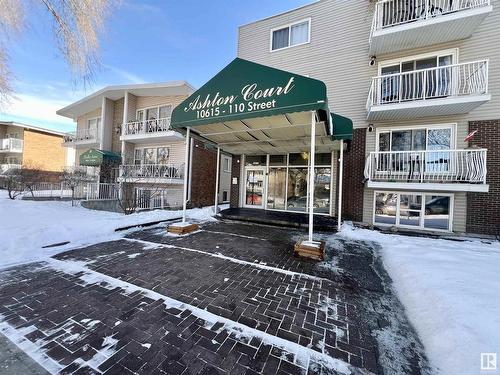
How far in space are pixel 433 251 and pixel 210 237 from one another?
609 cm

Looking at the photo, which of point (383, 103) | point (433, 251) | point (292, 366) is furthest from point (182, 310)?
point (383, 103)

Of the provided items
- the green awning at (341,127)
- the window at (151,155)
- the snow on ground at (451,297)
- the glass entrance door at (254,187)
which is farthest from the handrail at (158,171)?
the snow on ground at (451,297)

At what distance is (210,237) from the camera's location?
685cm

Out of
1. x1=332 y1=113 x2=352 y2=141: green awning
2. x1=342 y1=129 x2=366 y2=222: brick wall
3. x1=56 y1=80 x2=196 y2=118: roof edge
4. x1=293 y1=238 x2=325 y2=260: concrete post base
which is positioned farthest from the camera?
x1=56 y1=80 x2=196 y2=118: roof edge

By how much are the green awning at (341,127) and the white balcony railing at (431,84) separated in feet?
9.57

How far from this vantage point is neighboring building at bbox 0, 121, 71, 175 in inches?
947

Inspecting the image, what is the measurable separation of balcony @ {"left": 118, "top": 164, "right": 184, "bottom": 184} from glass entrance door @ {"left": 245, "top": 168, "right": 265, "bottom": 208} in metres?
4.25

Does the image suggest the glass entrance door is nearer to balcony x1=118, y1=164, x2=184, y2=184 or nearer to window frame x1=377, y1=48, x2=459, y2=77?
balcony x1=118, y1=164, x2=184, y2=184

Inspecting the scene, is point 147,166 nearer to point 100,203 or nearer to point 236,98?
point 100,203

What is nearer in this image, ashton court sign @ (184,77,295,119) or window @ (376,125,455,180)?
ashton court sign @ (184,77,295,119)

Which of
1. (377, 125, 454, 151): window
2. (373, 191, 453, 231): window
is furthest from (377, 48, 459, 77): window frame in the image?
(373, 191, 453, 231): window

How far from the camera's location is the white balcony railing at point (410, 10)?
25.7 feet

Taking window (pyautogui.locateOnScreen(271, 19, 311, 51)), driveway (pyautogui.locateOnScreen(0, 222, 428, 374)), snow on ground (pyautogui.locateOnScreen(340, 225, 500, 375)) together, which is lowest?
driveway (pyautogui.locateOnScreen(0, 222, 428, 374))

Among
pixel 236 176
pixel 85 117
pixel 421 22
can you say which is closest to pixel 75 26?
pixel 236 176
